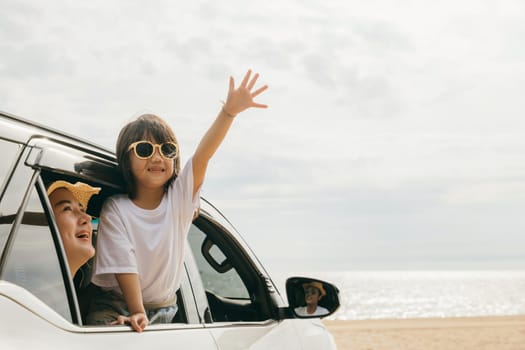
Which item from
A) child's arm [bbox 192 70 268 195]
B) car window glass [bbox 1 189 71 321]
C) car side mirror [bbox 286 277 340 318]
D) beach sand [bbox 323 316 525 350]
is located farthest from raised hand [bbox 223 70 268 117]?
beach sand [bbox 323 316 525 350]

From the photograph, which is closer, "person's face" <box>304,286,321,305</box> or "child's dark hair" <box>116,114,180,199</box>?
"child's dark hair" <box>116,114,180,199</box>

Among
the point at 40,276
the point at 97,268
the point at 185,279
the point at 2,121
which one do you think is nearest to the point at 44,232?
the point at 40,276

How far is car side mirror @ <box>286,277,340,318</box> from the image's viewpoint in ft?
12.0

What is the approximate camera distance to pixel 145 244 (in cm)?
294

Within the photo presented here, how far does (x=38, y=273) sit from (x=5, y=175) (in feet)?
0.99

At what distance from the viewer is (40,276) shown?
2037 millimetres

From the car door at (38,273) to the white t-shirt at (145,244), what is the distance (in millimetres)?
444

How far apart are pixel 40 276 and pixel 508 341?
90.4ft

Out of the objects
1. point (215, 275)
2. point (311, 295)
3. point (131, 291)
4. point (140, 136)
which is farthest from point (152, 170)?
point (311, 295)

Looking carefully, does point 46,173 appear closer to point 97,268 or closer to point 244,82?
point 97,268

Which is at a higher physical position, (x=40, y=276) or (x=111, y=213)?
(x=111, y=213)

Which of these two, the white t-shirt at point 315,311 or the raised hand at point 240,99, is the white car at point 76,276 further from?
the raised hand at point 240,99

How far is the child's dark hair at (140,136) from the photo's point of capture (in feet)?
9.77

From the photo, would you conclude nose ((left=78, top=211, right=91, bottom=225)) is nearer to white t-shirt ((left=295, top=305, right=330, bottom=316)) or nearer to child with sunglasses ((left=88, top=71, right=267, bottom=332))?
child with sunglasses ((left=88, top=71, right=267, bottom=332))
